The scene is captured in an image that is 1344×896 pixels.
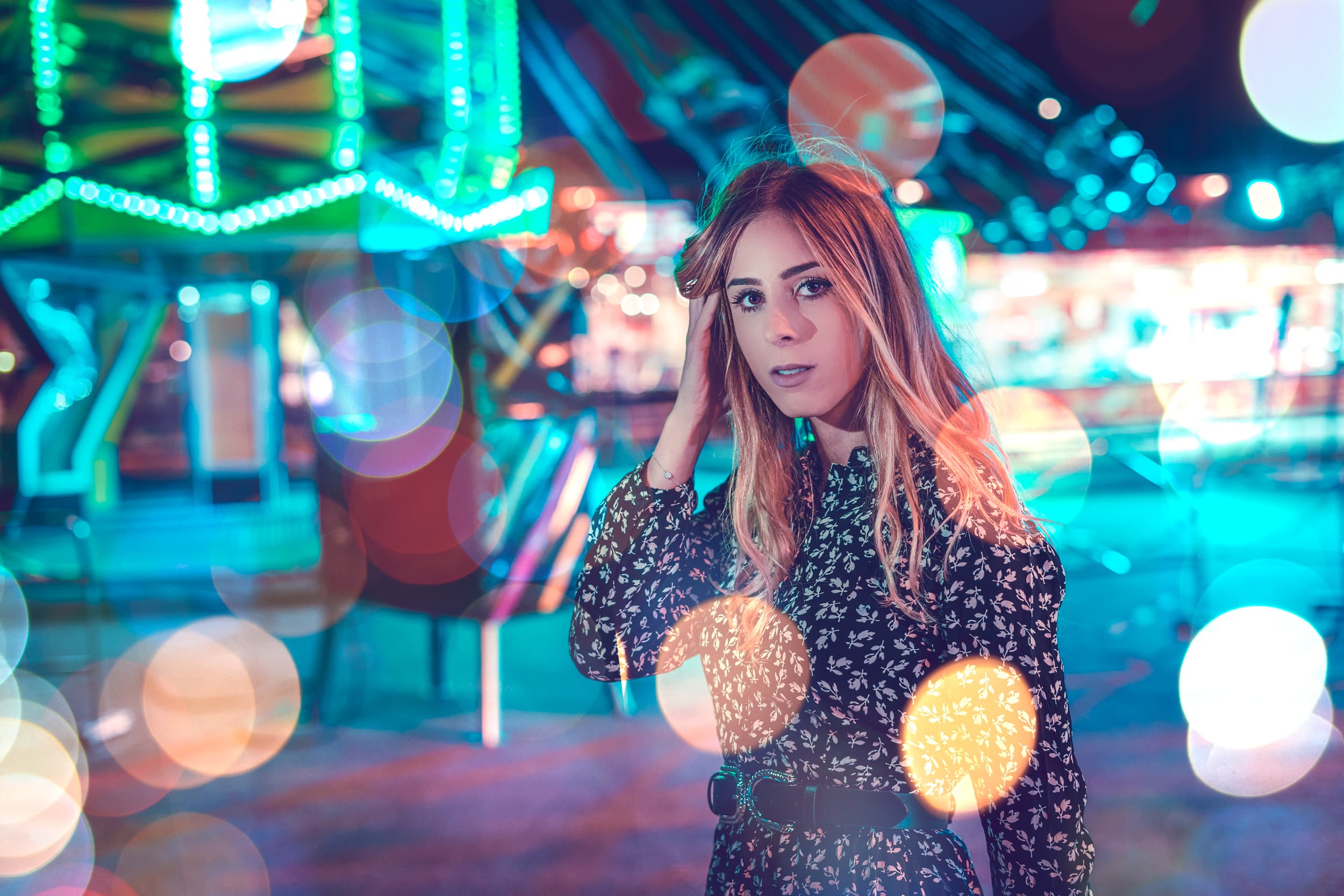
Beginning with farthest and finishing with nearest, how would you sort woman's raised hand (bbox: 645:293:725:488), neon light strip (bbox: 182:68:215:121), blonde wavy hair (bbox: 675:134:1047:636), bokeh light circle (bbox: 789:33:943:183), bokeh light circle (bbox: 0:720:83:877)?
bokeh light circle (bbox: 789:33:943:183) → neon light strip (bbox: 182:68:215:121) → bokeh light circle (bbox: 0:720:83:877) → woman's raised hand (bbox: 645:293:725:488) → blonde wavy hair (bbox: 675:134:1047:636)

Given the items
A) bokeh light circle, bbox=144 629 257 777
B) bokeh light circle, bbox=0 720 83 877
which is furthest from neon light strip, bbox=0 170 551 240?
bokeh light circle, bbox=0 720 83 877

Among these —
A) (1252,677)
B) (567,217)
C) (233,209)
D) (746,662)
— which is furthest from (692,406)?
(567,217)

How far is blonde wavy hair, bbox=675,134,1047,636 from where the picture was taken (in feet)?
3.84

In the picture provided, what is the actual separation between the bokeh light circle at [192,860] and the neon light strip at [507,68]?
332 cm

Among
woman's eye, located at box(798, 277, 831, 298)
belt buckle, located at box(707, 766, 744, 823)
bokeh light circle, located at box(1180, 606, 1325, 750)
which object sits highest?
woman's eye, located at box(798, 277, 831, 298)

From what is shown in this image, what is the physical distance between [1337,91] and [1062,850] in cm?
495

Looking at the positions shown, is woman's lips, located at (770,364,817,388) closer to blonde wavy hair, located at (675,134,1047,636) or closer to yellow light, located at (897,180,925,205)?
blonde wavy hair, located at (675,134,1047,636)

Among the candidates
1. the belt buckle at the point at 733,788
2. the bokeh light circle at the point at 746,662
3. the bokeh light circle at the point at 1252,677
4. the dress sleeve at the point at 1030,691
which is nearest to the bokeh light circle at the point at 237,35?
the bokeh light circle at the point at 746,662

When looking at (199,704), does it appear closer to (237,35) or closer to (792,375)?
(237,35)

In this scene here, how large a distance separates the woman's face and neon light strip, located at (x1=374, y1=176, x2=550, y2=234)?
299 cm

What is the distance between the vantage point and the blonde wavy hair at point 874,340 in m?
1.17

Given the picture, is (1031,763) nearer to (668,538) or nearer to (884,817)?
(884,817)

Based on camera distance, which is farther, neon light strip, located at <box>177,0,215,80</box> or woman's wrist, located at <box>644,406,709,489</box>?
neon light strip, located at <box>177,0,215,80</box>

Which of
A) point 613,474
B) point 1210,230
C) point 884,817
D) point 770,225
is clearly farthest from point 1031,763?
point 1210,230
